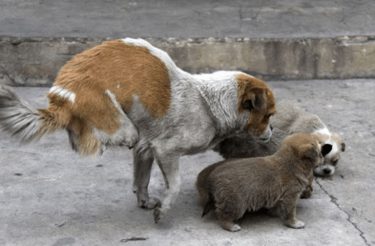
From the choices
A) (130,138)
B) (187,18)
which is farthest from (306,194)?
(187,18)

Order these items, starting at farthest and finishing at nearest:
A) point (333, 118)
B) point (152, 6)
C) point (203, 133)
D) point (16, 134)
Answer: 1. point (152, 6)
2. point (333, 118)
3. point (203, 133)
4. point (16, 134)

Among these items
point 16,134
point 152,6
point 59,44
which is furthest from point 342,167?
point 152,6

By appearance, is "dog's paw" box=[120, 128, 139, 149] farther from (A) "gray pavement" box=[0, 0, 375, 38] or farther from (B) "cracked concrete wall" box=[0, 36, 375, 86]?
(A) "gray pavement" box=[0, 0, 375, 38]

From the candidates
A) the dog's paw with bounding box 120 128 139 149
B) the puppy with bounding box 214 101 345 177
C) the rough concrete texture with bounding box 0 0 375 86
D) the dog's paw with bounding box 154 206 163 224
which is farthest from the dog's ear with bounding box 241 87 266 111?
the rough concrete texture with bounding box 0 0 375 86

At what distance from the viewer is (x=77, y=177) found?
532 centimetres

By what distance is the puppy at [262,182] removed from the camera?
445 cm

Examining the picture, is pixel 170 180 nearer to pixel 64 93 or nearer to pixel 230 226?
pixel 230 226

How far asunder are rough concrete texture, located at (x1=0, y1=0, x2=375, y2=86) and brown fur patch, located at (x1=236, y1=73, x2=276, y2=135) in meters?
2.71

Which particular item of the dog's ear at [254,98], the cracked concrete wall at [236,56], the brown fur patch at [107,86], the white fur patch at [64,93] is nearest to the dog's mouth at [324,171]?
the dog's ear at [254,98]

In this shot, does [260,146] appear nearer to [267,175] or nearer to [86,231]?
[267,175]

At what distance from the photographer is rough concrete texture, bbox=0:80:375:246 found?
4.43m

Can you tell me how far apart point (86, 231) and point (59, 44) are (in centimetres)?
311

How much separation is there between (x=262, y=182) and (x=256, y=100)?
1.65 feet

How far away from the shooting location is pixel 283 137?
211 inches
